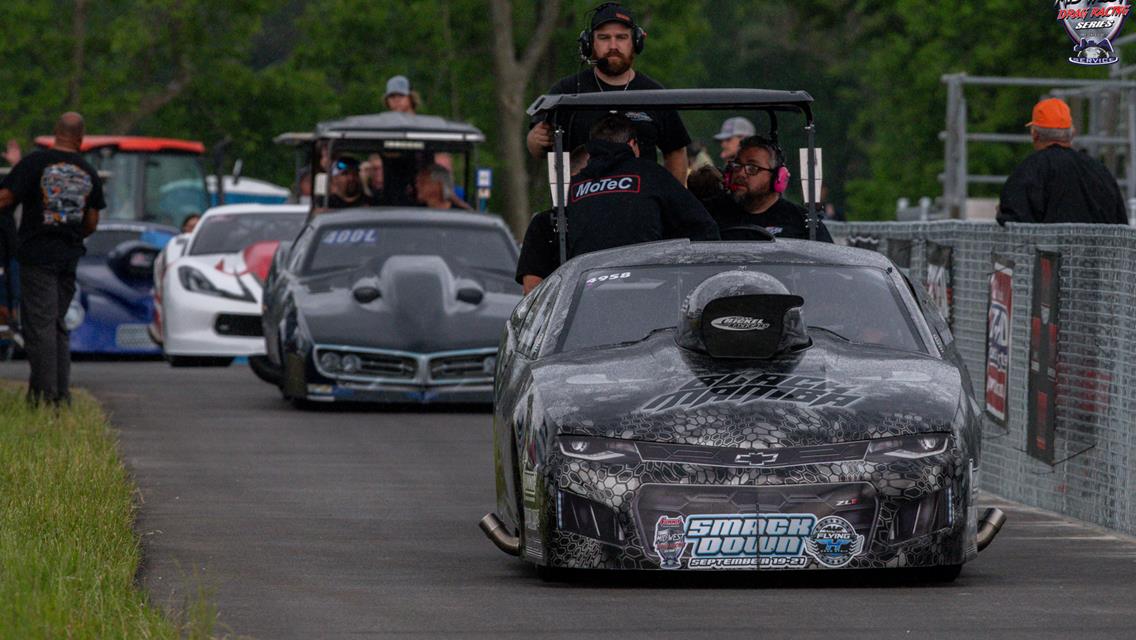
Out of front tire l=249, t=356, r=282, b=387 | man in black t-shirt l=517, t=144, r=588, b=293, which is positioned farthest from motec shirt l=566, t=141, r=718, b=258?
front tire l=249, t=356, r=282, b=387

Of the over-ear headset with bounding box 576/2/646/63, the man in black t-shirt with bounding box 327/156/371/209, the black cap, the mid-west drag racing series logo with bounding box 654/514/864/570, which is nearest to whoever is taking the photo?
the mid-west drag racing series logo with bounding box 654/514/864/570

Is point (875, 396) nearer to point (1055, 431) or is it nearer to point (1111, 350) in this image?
point (1111, 350)

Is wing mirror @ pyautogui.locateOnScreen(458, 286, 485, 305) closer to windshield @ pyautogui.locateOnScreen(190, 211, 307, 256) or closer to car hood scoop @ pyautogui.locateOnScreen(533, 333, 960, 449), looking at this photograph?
windshield @ pyautogui.locateOnScreen(190, 211, 307, 256)

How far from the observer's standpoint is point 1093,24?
17.5 m

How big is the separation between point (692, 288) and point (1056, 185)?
16.0 feet

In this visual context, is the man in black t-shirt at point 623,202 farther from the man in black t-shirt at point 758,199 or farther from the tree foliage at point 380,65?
the tree foliage at point 380,65

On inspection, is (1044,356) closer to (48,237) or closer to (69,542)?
(69,542)

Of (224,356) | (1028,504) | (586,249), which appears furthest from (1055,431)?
(224,356)

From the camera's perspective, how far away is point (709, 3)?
259 ft

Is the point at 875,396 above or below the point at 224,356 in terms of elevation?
above

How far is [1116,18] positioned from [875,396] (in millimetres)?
8762

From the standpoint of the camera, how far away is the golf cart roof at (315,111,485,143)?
23266 millimetres

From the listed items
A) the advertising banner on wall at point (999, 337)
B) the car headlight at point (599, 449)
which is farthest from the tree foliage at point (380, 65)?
the car headlight at point (599, 449)

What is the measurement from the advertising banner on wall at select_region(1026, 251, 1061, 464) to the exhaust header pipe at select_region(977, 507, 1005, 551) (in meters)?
2.58
